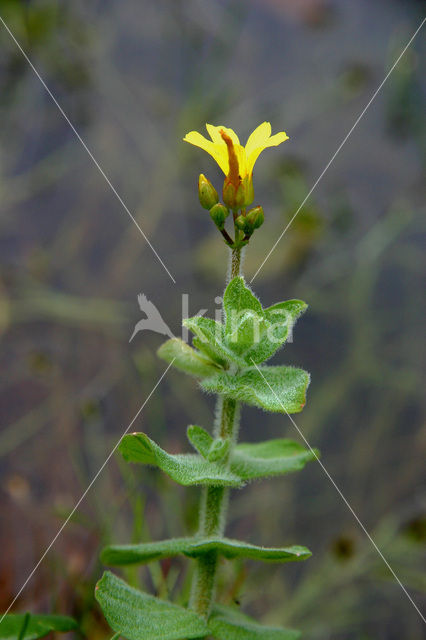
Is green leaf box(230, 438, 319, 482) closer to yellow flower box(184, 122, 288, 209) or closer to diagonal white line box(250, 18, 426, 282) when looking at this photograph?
yellow flower box(184, 122, 288, 209)

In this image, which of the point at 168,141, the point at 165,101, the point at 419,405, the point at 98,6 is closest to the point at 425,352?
the point at 419,405

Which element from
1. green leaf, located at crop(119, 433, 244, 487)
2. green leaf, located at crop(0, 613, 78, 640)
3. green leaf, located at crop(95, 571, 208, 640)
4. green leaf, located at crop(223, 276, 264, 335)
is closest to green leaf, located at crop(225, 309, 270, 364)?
green leaf, located at crop(223, 276, 264, 335)

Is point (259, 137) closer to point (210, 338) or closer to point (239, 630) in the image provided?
point (210, 338)

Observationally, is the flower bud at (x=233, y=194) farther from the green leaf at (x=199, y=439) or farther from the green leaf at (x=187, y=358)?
the green leaf at (x=199, y=439)

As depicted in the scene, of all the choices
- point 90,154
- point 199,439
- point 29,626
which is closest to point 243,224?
point 199,439

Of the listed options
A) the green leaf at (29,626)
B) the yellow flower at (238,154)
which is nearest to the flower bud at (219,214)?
the yellow flower at (238,154)

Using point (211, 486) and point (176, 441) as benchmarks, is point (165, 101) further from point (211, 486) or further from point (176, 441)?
point (211, 486)
